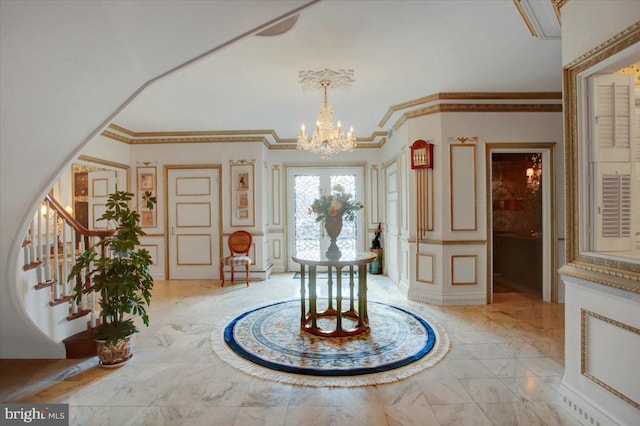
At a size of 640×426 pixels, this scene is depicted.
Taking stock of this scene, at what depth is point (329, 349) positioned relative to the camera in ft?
9.89

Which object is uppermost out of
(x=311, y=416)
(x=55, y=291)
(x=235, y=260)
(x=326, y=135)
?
(x=326, y=135)

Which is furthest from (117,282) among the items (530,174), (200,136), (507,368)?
(530,174)

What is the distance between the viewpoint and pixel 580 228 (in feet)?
6.70

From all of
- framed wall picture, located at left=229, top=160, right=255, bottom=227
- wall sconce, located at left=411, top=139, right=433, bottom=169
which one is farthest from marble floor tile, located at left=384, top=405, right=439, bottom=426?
framed wall picture, located at left=229, top=160, right=255, bottom=227

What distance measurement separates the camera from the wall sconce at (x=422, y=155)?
4.37m

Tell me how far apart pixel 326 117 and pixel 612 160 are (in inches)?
105

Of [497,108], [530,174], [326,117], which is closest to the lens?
[326,117]

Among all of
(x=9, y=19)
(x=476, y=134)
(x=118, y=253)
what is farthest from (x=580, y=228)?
(x=118, y=253)

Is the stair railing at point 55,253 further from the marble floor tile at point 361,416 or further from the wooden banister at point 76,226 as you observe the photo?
the marble floor tile at point 361,416

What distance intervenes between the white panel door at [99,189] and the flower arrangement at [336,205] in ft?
14.1

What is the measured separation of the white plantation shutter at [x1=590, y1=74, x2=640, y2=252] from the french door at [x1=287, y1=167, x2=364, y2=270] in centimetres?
489

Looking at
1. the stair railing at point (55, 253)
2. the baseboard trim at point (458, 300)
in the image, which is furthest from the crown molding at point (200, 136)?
the stair railing at point (55, 253)

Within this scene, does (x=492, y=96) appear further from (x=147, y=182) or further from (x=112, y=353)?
(x=147, y=182)

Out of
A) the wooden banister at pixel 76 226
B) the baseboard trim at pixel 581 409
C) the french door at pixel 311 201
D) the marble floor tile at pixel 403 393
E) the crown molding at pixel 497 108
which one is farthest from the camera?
the french door at pixel 311 201
